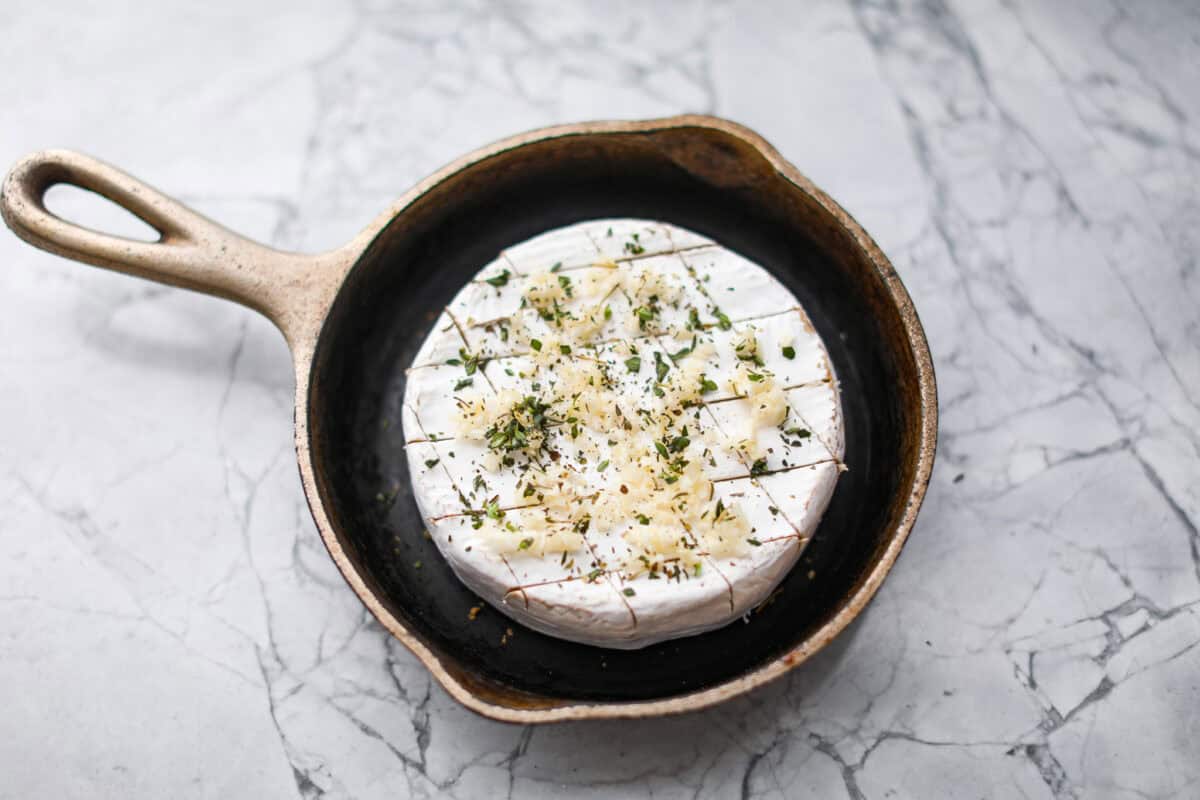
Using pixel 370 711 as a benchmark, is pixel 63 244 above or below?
above

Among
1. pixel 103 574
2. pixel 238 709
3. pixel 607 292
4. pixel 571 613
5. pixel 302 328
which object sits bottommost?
pixel 238 709

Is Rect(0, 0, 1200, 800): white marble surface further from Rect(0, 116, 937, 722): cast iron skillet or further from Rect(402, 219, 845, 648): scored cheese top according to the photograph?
Rect(402, 219, 845, 648): scored cheese top

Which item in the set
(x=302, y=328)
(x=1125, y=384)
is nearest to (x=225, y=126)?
(x=302, y=328)

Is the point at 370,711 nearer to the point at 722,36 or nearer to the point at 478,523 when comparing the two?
the point at 478,523

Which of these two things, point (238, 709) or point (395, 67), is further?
point (395, 67)

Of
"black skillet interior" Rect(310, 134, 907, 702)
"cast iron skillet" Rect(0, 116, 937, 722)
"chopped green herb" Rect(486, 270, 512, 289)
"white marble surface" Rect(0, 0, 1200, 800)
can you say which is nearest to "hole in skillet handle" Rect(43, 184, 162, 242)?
"white marble surface" Rect(0, 0, 1200, 800)
